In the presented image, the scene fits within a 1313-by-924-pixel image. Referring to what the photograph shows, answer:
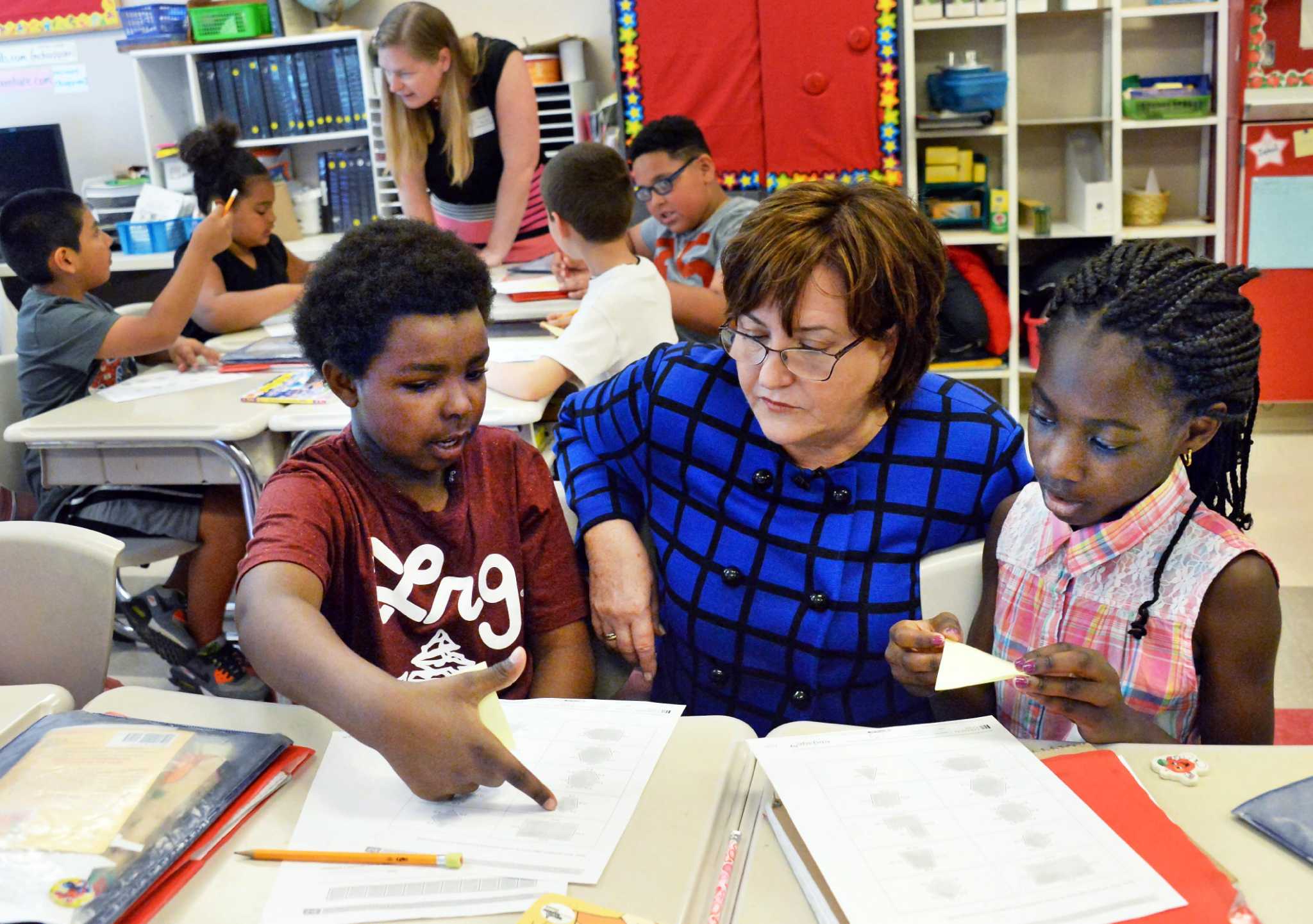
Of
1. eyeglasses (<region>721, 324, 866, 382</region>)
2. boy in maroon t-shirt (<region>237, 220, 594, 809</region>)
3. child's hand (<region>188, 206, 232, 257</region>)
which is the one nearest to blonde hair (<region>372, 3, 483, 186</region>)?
child's hand (<region>188, 206, 232, 257</region>)

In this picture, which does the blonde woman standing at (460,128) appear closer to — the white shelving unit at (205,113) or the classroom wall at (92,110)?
the white shelving unit at (205,113)

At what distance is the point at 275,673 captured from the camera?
102cm

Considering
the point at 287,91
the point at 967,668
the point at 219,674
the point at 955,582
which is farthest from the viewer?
the point at 287,91

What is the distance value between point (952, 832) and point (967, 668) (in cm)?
15

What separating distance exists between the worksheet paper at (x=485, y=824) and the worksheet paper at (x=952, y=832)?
133mm

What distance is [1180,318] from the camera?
1.01 meters

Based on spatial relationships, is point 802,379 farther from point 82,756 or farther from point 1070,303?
point 82,756

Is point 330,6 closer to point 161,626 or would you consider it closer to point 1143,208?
point 161,626

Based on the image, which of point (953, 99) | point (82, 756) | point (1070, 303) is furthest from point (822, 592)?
point (953, 99)

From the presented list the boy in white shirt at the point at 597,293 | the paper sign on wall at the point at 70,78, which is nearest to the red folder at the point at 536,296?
the boy in white shirt at the point at 597,293

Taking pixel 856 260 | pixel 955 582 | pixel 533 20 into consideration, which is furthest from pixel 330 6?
pixel 955 582

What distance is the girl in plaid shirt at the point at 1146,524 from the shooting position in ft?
3.31

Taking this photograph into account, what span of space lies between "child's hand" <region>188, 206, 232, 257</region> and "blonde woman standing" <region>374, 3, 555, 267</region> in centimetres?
66

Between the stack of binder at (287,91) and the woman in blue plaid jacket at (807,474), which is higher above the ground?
the stack of binder at (287,91)
